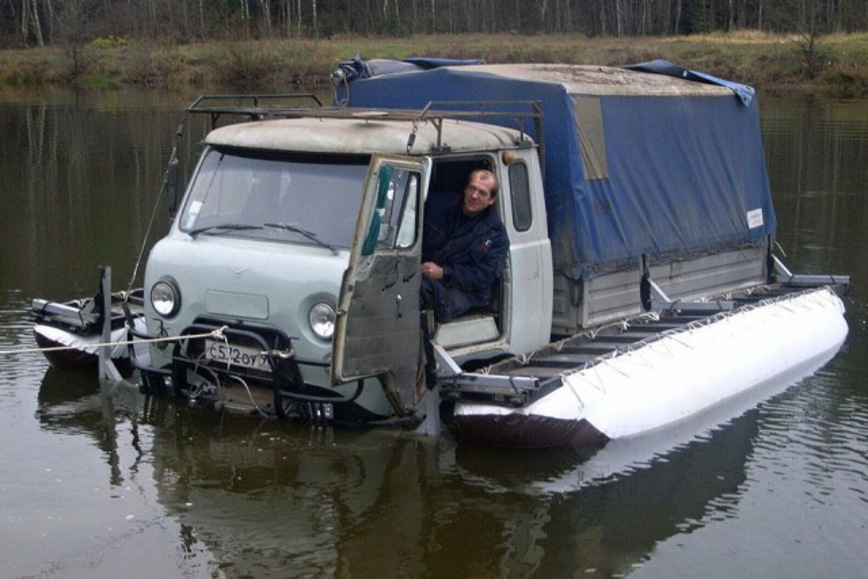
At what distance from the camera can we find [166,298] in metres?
9.55

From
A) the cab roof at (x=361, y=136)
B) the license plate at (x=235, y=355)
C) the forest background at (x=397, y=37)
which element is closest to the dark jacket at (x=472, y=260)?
the cab roof at (x=361, y=136)

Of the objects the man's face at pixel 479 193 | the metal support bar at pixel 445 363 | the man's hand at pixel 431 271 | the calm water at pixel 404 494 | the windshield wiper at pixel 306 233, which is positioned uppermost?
the man's face at pixel 479 193

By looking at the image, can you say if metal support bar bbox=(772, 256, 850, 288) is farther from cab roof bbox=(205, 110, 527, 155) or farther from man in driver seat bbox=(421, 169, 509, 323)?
man in driver seat bbox=(421, 169, 509, 323)

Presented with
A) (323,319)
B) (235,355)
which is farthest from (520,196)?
(235,355)

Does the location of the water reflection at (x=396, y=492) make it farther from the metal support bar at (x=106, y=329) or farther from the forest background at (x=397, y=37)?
the forest background at (x=397, y=37)

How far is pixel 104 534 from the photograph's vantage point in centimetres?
777

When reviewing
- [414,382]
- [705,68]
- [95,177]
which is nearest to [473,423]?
[414,382]

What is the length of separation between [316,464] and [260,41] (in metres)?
48.3

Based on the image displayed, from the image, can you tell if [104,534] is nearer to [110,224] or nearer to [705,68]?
[110,224]

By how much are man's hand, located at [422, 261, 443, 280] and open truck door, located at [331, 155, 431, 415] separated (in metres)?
0.37

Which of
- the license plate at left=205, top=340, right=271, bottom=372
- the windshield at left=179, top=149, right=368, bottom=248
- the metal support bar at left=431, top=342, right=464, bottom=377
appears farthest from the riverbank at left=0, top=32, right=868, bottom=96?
the metal support bar at left=431, top=342, right=464, bottom=377

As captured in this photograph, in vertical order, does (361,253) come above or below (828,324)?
above

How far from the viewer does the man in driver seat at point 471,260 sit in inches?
379

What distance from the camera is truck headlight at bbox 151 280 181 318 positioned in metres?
9.50
